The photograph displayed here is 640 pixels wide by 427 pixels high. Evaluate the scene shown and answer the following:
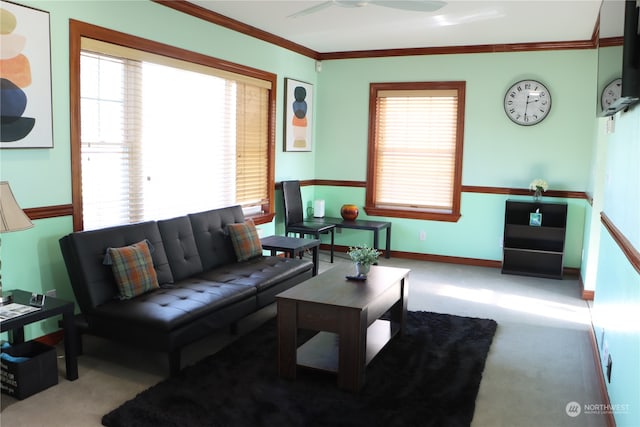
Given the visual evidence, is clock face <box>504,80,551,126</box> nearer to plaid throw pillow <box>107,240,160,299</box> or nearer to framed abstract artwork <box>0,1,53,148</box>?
plaid throw pillow <box>107,240,160,299</box>

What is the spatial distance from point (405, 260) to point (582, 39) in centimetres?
307

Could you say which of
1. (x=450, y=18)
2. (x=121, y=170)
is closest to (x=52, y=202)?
(x=121, y=170)

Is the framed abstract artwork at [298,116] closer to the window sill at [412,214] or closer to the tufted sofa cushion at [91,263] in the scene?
the window sill at [412,214]

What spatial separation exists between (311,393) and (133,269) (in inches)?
55.5

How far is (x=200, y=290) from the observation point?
3.76 metres

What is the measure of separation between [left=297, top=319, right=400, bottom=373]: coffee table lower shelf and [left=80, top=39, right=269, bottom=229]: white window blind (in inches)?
71.7

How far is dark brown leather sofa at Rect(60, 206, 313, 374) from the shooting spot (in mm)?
3275

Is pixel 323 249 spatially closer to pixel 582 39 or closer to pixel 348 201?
pixel 348 201

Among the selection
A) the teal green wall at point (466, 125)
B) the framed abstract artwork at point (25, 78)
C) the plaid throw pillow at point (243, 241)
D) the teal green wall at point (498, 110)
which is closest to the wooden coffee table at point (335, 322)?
the plaid throw pillow at point (243, 241)

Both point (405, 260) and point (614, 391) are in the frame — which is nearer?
point (614, 391)

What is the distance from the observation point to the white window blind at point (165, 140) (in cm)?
406

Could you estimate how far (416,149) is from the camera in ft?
22.2

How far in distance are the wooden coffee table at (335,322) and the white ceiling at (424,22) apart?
7.38ft

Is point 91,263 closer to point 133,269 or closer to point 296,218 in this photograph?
point 133,269
